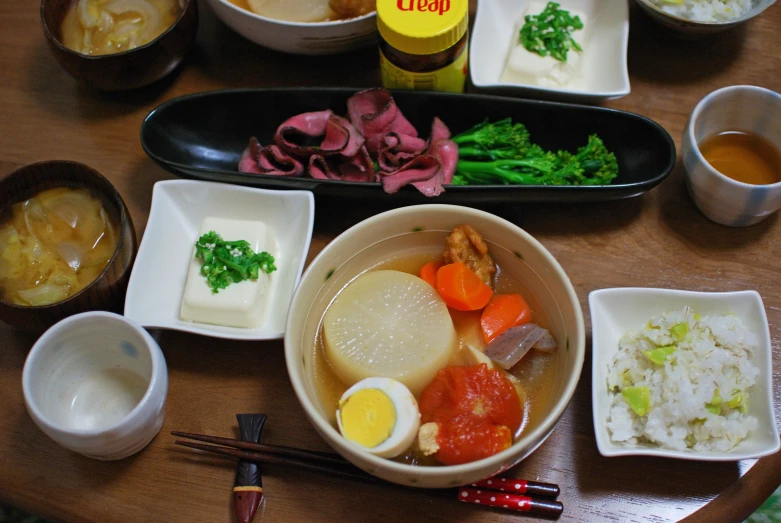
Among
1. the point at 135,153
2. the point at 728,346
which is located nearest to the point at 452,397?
the point at 728,346

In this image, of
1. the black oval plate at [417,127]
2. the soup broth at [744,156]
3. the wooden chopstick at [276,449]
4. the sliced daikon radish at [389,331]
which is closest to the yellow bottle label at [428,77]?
the black oval plate at [417,127]

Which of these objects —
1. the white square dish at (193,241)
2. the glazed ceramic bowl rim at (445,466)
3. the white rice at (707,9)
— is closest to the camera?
the glazed ceramic bowl rim at (445,466)

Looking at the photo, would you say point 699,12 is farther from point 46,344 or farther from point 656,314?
point 46,344

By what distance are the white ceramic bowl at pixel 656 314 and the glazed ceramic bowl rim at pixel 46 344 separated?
3.36 feet

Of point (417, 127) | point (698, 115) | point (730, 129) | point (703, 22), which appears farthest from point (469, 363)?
point (703, 22)

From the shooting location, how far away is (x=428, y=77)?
1924mm

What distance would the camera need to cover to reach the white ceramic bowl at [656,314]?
1451 millimetres

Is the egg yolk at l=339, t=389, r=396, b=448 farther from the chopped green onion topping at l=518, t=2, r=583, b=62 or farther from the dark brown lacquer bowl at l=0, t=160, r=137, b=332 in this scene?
the chopped green onion topping at l=518, t=2, r=583, b=62

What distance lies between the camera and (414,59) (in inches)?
73.1

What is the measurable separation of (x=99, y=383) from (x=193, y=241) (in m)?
0.48

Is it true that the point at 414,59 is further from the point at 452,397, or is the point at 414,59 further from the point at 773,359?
the point at 773,359

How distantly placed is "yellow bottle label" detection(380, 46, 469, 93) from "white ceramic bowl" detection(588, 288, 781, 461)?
782 mm

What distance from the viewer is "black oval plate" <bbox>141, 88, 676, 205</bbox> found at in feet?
5.98

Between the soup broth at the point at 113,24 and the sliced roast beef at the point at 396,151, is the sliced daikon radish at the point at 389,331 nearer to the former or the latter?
the sliced roast beef at the point at 396,151
